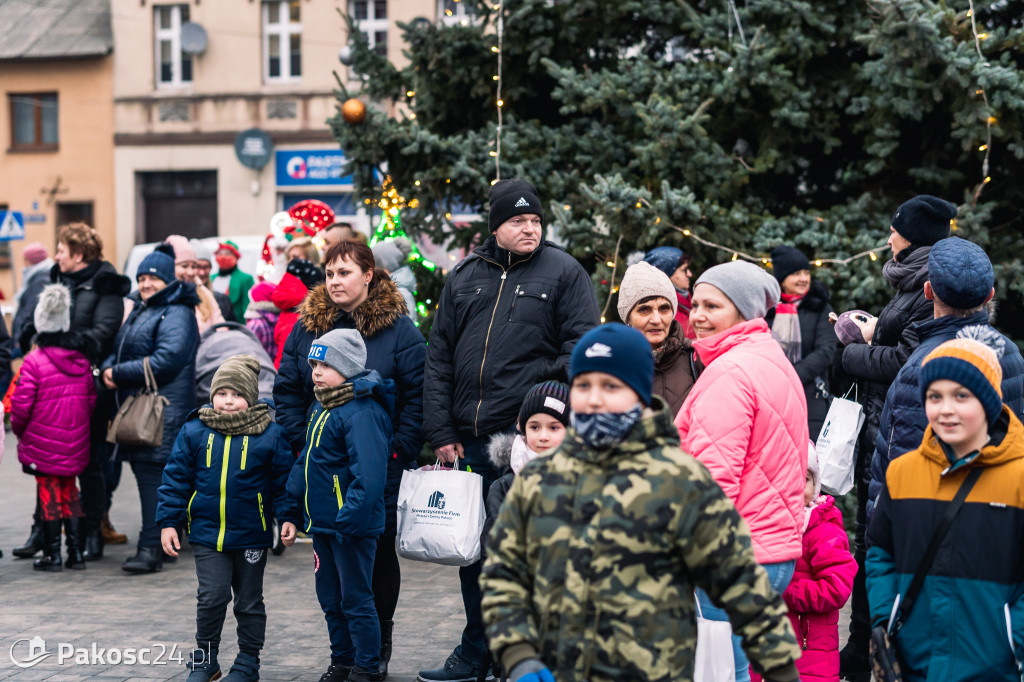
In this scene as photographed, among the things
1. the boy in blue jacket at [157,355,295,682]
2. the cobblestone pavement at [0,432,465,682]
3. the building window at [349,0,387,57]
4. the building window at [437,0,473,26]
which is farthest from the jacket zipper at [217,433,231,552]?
the building window at [349,0,387,57]

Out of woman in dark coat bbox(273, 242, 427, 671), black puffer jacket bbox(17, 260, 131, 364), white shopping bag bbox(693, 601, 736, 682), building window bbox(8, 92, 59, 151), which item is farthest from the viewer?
building window bbox(8, 92, 59, 151)

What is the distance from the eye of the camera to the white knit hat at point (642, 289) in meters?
5.25

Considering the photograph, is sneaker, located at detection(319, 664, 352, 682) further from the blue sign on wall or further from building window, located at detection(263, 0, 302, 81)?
building window, located at detection(263, 0, 302, 81)

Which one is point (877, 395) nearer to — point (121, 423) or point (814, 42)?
→ point (814, 42)

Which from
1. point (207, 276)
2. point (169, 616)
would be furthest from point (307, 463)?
point (207, 276)

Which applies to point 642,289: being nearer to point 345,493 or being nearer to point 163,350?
point 345,493

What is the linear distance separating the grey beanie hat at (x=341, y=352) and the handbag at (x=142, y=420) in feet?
8.36

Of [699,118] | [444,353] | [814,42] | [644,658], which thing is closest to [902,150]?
[814,42]

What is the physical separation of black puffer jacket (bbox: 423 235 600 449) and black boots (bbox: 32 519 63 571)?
139 inches

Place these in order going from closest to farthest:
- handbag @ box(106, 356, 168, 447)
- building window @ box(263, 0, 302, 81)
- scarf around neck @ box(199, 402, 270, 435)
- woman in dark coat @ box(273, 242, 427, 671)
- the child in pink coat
→ the child in pink coat → scarf around neck @ box(199, 402, 270, 435) → woman in dark coat @ box(273, 242, 427, 671) → handbag @ box(106, 356, 168, 447) → building window @ box(263, 0, 302, 81)

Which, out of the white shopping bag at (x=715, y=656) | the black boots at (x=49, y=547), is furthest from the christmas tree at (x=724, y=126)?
the white shopping bag at (x=715, y=656)

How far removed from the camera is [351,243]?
6027mm

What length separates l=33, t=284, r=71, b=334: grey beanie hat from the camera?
7.98m

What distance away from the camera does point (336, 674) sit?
5480mm
